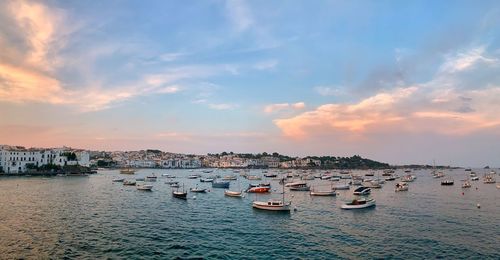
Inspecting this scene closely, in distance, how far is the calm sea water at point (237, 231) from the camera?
2881 centimetres

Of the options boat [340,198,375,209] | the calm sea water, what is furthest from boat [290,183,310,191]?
boat [340,198,375,209]

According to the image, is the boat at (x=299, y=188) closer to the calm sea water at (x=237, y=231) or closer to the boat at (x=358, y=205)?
the calm sea water at (x=237, y=231)

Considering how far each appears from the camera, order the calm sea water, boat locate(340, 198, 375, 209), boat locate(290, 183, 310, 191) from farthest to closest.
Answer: boat locate(290, 183, 310, 191)
boat locate(340, 198, 375, 209)
the calm sea water

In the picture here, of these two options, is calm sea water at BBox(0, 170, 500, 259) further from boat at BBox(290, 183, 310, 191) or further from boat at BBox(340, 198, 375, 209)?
boat at BBox(290, 183, 310, 191)

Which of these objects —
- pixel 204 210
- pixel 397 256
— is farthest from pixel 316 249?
pixel 204 210

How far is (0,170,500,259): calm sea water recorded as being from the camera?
28812mm

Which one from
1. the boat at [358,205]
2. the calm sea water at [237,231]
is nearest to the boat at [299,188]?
the calm sea water at [237,231]

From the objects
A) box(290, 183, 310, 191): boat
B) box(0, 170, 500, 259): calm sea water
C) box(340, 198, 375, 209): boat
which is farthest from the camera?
box(290, 183, 310, 191): boat

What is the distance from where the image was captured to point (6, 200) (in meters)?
57.5

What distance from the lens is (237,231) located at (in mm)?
37062

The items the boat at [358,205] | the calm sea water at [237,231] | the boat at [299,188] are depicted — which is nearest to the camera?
the calm sea water at [237,231]

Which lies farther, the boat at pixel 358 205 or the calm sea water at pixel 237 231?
the boat at pixel 358 205

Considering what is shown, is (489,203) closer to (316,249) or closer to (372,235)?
(372,235)

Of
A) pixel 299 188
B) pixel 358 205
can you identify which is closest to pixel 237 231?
pixel 358 205
